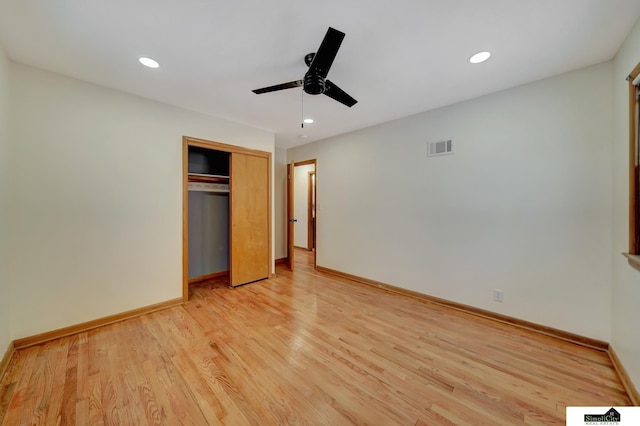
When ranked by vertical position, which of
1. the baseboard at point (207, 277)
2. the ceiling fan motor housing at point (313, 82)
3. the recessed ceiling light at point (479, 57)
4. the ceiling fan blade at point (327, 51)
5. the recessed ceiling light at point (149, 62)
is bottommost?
the baseboard at point (207, 277)

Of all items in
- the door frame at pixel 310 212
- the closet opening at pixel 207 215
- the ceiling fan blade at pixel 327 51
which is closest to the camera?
the ceiling fan blade at pixel 327 51

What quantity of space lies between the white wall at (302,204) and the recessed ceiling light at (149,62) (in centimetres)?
446

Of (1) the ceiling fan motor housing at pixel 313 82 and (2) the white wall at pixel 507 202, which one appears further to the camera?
(2) the white wall at pixel 507 202

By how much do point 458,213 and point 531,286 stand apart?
3.30 feet

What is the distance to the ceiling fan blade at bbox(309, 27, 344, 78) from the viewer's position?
1.44 m

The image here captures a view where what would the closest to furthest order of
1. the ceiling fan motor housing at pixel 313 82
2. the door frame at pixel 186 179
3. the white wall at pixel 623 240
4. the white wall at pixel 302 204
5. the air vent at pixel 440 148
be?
the white wall at pixel 623 240 < the ceiling fan motor housing at pixel 313 82 < the air vent at pixel 440 148 < the door frame at pixel 186 179 < the white wall at pixel 302 204

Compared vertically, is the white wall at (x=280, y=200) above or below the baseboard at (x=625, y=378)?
above

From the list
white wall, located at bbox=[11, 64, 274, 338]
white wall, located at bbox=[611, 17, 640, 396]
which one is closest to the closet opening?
white wall, located at bbox=[11, 64, 274, 338]

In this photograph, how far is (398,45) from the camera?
6.00 ft

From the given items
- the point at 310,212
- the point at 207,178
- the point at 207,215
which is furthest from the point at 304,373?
the point at 310,212

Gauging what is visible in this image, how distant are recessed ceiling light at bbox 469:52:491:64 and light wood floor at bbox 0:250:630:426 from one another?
8.39 ft

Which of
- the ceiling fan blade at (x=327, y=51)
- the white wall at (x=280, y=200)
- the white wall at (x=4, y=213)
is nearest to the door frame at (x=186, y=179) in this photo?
the white wall at (x=280, y=200)

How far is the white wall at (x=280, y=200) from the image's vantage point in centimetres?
500

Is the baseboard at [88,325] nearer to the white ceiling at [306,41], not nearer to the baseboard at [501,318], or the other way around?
the white ceiling at [306,41]
